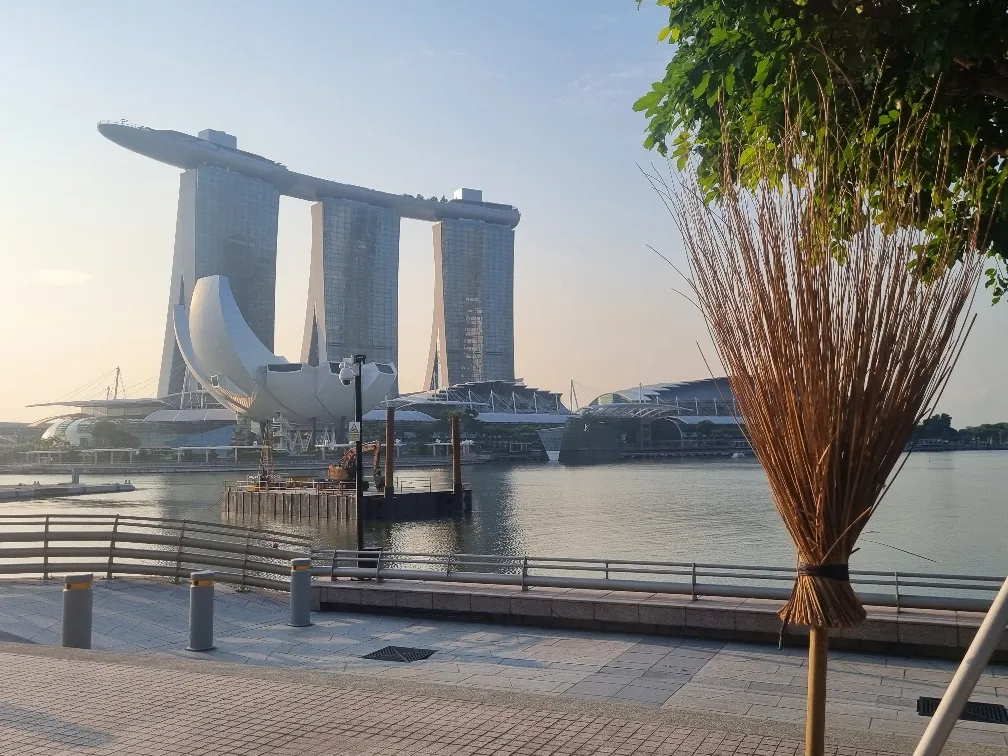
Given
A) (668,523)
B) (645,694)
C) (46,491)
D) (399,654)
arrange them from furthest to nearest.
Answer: (46,491), (668,523), (399,654), (645,694)

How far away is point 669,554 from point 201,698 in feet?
70.2

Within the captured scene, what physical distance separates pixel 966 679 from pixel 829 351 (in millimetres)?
1071

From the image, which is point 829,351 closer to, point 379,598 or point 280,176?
point 379,598

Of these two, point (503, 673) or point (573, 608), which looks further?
point (573, 608)

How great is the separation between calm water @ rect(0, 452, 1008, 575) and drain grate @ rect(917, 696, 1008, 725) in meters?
16.0

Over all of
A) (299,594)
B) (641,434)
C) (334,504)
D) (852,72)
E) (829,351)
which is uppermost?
(641,434)

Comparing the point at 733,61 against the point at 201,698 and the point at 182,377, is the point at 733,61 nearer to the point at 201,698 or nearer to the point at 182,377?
the point at 201,698

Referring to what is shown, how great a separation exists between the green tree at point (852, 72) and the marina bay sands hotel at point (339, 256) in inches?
5085

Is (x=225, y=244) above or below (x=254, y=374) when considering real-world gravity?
above

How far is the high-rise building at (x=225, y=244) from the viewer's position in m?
134

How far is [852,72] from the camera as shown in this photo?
442 centimetres

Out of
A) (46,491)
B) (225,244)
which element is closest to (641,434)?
(225,244)

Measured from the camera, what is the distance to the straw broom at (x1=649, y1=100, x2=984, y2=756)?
3.19m

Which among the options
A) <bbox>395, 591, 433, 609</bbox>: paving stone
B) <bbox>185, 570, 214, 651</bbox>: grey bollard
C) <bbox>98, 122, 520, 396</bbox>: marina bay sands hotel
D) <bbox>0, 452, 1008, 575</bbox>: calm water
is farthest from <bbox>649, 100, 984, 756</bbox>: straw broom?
<bbox>98, 122, 520, 396</bbox>: marina bay sands hotel
